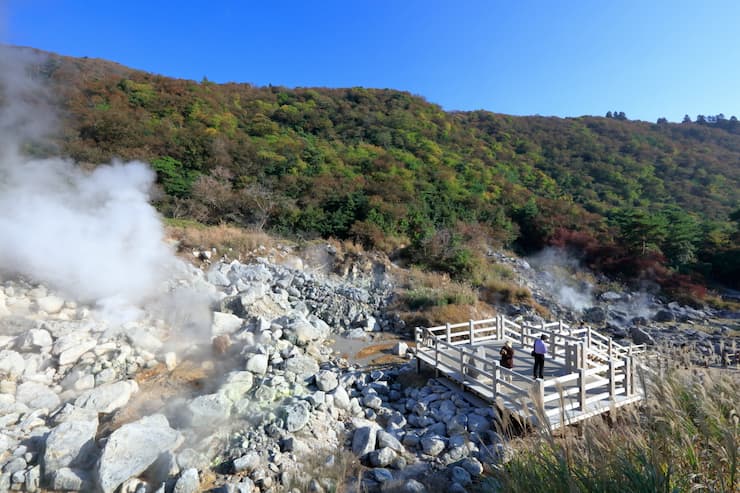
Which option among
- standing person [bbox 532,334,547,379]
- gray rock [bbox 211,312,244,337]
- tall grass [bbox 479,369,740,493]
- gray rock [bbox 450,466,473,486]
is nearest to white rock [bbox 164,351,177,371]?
gray rock [bbox 211,312,244,337]

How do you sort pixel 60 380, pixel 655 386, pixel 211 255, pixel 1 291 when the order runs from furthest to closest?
1. pixel 211 255
2. pixel 1 291
3. pixel 60 380
4. pixel 655 386

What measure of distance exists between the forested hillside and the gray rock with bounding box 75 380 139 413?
12.0m

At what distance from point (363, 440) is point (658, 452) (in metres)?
3.54

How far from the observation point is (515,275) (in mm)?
16422

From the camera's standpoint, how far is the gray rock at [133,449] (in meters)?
3.67

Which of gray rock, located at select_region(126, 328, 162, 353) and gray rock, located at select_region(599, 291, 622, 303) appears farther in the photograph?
gray rock, located at select_region(599, 291, 622, 303)

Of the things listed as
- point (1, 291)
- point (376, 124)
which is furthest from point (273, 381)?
point (376, 124)

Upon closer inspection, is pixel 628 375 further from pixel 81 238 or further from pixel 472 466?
pixel 81 238

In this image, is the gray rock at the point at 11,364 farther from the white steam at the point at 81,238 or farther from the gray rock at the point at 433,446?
the gray rock at the point at 433,446

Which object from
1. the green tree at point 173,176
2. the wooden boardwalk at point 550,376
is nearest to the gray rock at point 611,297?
the wooden boardwalk at point 550,376

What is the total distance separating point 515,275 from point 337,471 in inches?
565

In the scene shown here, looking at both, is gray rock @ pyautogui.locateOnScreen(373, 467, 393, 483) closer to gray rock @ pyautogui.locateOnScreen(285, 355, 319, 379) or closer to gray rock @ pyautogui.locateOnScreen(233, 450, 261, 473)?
gray rock @ pyautogui.locateOnScreen(233, 450, 261, 473)

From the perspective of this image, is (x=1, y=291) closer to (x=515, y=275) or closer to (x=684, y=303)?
(x=515, y=275)

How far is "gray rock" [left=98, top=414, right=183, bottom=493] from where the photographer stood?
3.67m
